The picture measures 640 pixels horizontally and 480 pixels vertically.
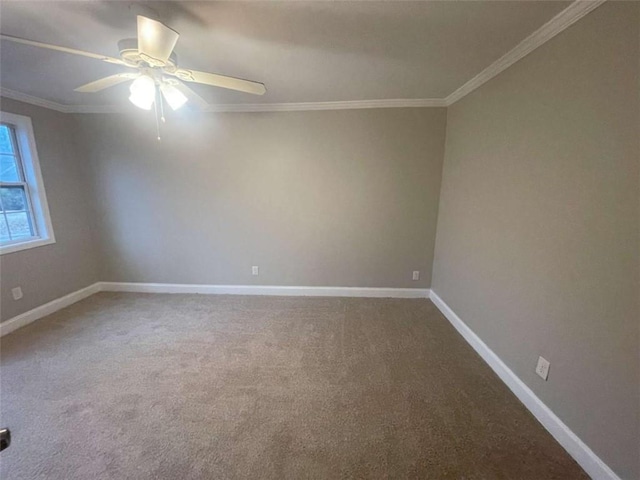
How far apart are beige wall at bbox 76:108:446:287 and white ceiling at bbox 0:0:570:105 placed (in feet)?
2.22

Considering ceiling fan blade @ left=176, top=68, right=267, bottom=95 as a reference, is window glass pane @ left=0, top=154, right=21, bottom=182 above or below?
below

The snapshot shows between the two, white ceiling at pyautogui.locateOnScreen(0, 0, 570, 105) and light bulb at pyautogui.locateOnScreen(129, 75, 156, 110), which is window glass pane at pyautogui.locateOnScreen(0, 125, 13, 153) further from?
light bulb at pyautogui.locateOnScreen(129, 75, 156, 110)

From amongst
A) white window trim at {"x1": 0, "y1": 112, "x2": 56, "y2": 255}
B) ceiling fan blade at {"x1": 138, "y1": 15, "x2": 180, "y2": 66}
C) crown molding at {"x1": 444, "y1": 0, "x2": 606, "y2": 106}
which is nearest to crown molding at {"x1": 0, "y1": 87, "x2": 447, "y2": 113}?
white window trim at {"x1": 0, "y1": 112, "x2": 56, "y2": 255}

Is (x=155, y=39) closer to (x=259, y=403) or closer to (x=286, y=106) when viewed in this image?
(x=286, y=106)

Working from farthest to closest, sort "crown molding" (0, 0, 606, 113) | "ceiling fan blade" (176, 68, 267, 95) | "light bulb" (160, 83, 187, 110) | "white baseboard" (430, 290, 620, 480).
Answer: "light bulb" (160, 83, 187, 110) < "ceiling fan blade" (176, 68, 267, 95) < "crown molding" (0, 0, 606, 113) < "white baseboard" (430, 290, 620, 480)

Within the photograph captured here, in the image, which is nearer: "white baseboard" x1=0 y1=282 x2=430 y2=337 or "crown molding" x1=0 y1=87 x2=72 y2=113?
"crown molding" x1=0 y1=87 x2=72 y2=113

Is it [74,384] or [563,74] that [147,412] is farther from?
[563,74]

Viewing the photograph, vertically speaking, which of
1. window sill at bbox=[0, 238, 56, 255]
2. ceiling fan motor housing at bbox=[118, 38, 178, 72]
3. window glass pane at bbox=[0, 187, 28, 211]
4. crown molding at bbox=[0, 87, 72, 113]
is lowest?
window sill at bbox=[0, 238, 56, 255]

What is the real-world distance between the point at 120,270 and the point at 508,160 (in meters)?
4.53

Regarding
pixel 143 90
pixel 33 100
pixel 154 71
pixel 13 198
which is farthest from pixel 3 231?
pixel 154 71

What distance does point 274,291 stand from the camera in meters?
3.62

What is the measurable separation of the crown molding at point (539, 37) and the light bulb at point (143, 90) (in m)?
2.39

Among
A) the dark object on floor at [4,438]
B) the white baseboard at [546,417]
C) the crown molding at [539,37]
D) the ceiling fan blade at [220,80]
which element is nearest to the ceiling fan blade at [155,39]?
the ceiling fan blade at [220,80]

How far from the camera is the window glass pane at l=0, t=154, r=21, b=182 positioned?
2768 millimetres
